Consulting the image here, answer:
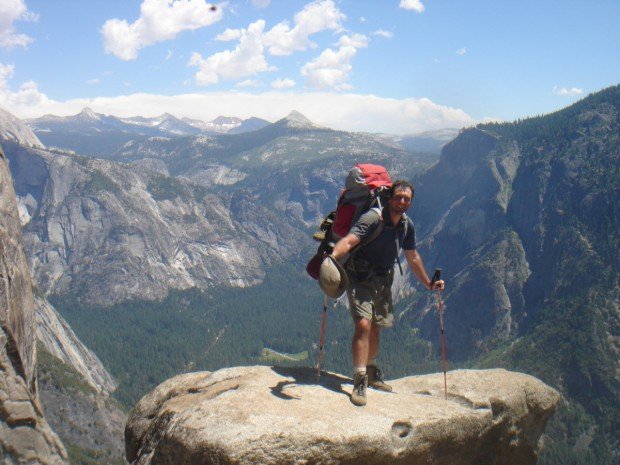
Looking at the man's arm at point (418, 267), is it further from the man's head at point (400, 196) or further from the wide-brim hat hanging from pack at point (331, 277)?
the wide-brim hat hanging from pack at point (331, 277)

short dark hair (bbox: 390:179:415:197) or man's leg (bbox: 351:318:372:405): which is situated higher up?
short dark hair (bbox: 390:179:415:197)

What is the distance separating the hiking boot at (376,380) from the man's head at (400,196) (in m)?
4.30

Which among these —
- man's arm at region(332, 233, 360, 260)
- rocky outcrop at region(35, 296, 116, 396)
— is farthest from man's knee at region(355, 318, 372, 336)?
rocky outcrop at region(35, 296, 116, 396)

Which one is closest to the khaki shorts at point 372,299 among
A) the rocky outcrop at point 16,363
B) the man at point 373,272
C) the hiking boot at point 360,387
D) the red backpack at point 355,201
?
the man at point 373,272

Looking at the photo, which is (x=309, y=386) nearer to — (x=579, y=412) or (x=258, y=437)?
(x=258, y=437)

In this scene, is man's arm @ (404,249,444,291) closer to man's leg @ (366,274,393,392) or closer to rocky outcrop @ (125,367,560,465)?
man's leg @ (366,274,393,392)

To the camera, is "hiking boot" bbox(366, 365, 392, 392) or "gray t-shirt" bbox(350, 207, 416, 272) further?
"hiking boot" bbox(366, 365, 392, 392)

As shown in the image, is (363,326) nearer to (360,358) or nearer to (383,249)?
(360,358)

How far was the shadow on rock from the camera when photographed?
13090 mm

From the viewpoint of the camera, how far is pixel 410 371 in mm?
192125

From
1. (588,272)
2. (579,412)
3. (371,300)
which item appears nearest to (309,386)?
(371,300)

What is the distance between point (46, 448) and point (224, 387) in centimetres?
769

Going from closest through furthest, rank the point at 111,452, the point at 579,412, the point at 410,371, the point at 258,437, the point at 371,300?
the point at 258,437 → the point at 371,300 → the point at 111,452 → the point at 579,412 → the point at 410,371

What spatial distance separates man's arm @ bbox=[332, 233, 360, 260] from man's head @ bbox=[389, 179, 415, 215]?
4.79 ft
